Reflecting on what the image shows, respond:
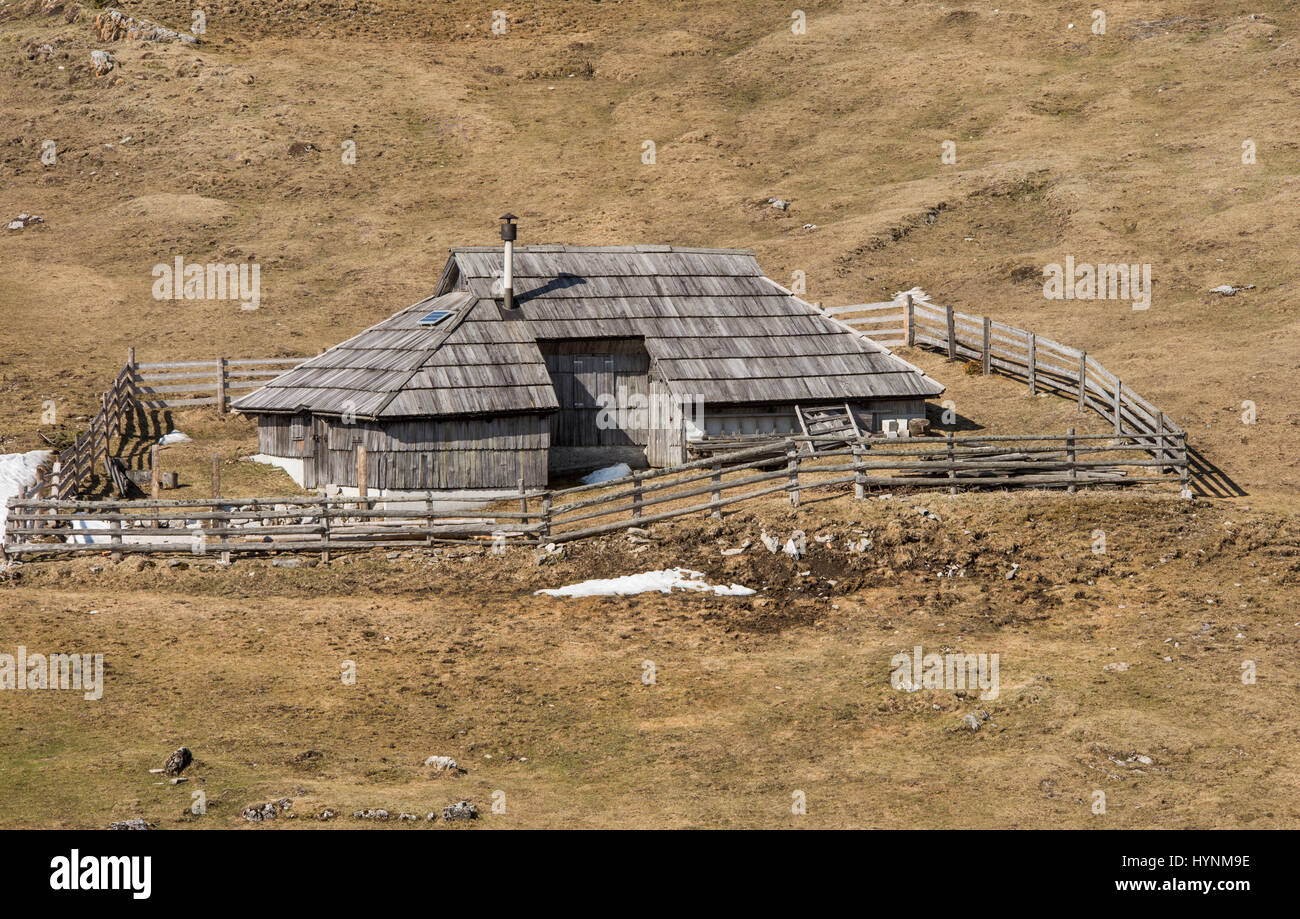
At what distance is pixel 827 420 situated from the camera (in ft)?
93.6

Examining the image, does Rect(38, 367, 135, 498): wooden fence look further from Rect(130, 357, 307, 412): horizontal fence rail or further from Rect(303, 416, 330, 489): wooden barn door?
Rect(303, 416, 330, 489): wooden barn door

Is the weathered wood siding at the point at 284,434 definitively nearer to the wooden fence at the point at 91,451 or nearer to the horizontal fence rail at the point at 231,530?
the wooden fence at the point at 91,451

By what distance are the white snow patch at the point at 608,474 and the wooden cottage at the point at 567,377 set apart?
1.11ft

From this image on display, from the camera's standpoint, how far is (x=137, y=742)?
48.8 feet

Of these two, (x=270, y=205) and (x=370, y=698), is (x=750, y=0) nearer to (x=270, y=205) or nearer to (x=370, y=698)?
(x=270, y=205)

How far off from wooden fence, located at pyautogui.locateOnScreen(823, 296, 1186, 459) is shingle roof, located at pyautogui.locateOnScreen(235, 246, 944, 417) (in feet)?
12.0

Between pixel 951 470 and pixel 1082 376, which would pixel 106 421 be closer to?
pixel 951 470

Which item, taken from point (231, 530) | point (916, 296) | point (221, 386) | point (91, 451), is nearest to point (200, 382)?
point (221, 386)

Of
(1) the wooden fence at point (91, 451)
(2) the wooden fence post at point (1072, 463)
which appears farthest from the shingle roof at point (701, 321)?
(1) the wooden fence at point (91, 451)

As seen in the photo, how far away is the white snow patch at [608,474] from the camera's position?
1108 inches

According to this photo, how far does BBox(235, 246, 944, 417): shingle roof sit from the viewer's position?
87.4ft

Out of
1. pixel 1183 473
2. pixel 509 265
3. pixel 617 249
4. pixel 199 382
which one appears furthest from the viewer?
pixel 199 382

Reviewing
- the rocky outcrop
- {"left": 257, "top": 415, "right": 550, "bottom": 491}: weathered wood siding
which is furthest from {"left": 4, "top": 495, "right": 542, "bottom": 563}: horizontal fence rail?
the rocky outcrop

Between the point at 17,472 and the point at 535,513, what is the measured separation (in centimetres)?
1107
